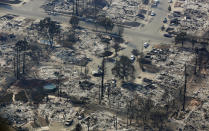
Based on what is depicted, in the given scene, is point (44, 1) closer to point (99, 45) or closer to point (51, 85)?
point (99, 45)

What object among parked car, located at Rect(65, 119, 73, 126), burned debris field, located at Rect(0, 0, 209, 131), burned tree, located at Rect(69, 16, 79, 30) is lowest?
parked car, located at Rect(65, 119, 73, 126)

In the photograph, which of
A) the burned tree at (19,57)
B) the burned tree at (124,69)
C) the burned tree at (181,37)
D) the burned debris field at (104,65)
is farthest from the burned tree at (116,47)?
the burned tree at (19,57)

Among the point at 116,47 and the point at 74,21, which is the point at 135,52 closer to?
the point at 116,47

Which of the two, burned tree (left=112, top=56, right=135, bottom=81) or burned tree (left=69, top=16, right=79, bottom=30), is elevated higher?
burned tree (left=69, top=16, right=79, bottom=30)

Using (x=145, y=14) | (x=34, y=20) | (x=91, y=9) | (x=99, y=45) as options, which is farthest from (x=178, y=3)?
(x=34, y=20)

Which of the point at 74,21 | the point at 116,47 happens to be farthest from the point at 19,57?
the point at 116,47

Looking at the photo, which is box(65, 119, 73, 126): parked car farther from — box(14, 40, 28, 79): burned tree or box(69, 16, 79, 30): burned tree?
box(69, 16, 79, 30): burned tree

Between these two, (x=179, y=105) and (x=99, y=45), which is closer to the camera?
(x=179, y=105)

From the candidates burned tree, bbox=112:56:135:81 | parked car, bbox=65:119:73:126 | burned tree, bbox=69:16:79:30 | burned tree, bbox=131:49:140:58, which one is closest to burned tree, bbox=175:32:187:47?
burned tree, bbox=131:49:140:58

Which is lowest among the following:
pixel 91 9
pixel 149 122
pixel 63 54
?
pixel 149 122
